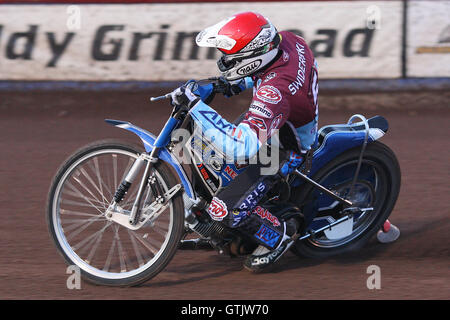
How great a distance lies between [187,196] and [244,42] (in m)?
1.04

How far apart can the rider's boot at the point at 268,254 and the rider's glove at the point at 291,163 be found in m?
0.34

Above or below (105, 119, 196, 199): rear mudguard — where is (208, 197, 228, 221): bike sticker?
below

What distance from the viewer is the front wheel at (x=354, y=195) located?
17.6 feet

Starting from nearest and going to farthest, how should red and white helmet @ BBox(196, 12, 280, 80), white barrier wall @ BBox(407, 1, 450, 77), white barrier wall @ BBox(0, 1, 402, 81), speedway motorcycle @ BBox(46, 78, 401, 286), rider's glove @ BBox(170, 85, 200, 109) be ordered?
rider's glove @ BBox(170, 85, 200, 109) < red and white helmet @ BBox(196, 12, 280, 80) < speedway motorcycle @ BBox(46, 78, 401, 286) < white barrier wall @ BBox(407, 1, 450, 77) < white barrier wall @ BBox(0, 1, 402, 81)

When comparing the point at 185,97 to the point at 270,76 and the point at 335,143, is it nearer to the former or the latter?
the point at 270,76

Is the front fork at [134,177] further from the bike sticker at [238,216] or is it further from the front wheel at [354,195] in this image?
the front wheel at [354,195]

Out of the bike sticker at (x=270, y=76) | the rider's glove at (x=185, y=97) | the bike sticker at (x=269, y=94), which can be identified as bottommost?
the bike sticker at (x=269, y=94)

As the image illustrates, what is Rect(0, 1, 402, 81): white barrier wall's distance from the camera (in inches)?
400

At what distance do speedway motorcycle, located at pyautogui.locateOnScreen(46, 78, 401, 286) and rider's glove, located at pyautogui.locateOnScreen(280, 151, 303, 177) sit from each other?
8 centimetres

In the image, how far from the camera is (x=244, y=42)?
15.5 feet

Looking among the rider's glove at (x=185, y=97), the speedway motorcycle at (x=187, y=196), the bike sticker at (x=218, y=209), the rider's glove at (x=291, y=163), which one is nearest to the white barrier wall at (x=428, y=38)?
the speedway motorcycle at (x=187, y=196)

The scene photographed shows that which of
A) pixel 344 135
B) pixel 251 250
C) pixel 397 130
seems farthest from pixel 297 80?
pixel 397 130

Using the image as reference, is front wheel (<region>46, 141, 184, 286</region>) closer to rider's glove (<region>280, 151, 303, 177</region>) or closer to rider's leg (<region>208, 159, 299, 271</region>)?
rider's leg (<region>208, 159, 299, 271</region>)

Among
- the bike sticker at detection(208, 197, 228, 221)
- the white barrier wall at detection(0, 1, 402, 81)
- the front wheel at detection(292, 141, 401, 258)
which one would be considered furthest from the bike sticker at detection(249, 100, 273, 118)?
the white barrier wall at detection(0, 1, 402, 81)
